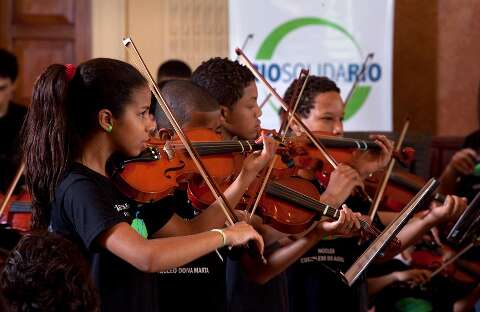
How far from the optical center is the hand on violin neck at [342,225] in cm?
219

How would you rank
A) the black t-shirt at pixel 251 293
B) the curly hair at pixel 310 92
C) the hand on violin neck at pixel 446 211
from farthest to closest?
the curly hair at pixel 310 92 → the hand on violin neck at pixel 446 211 → the black t-shirt at pixel 251 293

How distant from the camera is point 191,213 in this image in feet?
7.36

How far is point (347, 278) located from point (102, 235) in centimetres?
57

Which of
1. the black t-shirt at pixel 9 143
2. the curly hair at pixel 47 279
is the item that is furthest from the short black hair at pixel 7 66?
the curly hair at pixel 47 279

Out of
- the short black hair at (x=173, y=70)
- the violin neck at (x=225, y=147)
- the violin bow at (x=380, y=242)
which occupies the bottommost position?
the violin bow at (x=380, y=242)

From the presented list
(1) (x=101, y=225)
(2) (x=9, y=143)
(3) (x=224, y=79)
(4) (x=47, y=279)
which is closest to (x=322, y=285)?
(3) (x=224, y=79)

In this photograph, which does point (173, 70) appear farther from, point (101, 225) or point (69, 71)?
point (101, 225)

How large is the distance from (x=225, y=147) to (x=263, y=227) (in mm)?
216

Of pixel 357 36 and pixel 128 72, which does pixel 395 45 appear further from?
pixel 128 72

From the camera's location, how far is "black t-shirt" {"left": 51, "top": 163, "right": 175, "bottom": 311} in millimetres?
1701

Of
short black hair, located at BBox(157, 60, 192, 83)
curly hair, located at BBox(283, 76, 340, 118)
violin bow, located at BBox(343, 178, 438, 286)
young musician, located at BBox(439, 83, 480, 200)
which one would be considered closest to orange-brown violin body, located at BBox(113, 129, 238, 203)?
violin bow, located at BBox(343, 178, 438, 286)

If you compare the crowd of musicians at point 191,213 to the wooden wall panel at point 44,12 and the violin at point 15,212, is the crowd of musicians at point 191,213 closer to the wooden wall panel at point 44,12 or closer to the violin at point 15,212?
the violin at point 15,212

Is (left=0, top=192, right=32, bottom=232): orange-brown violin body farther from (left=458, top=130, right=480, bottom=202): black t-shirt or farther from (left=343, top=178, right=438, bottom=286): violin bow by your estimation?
(left=458, top=130, right=480, bottom=202): black t-shirt

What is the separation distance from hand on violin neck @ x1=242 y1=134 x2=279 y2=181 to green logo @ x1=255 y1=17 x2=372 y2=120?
1958mm
